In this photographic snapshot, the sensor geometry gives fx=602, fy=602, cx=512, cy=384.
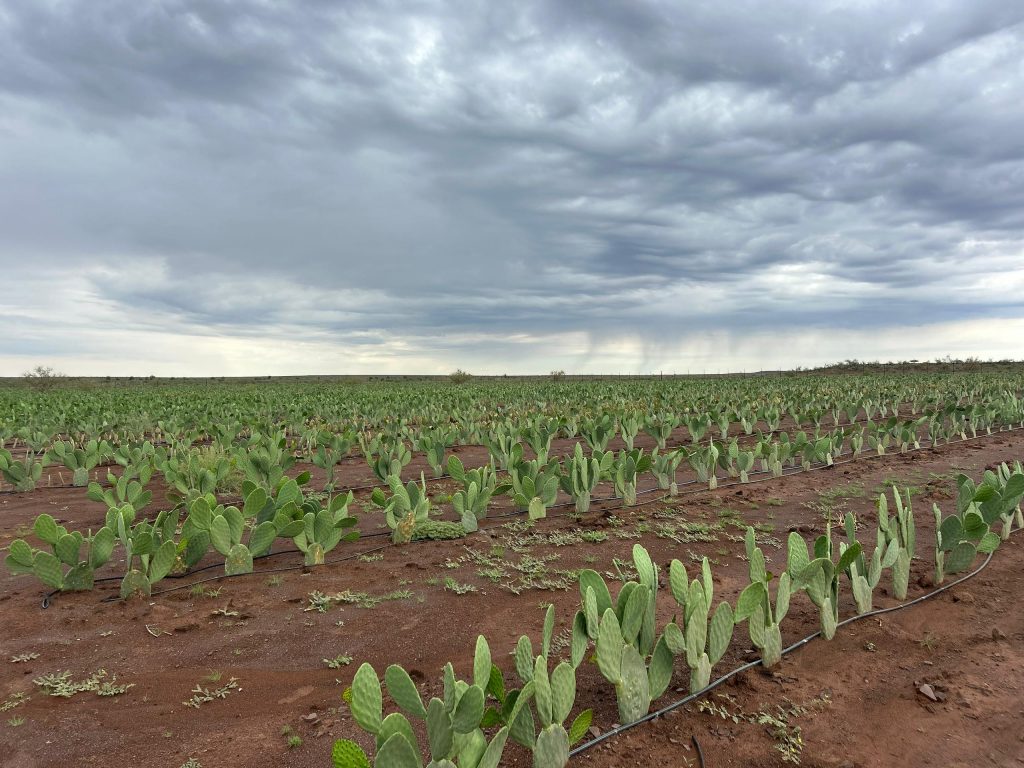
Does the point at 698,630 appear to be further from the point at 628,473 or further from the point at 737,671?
the point at 628,473

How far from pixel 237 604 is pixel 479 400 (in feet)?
62.6

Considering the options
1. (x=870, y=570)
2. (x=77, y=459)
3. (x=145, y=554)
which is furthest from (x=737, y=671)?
(x=77, y=459)

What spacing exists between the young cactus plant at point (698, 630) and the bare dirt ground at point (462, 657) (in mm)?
177

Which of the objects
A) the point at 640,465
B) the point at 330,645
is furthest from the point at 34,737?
the point at 640,465

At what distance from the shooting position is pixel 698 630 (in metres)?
2.84

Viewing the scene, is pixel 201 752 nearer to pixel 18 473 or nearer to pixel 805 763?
pixel 805 763

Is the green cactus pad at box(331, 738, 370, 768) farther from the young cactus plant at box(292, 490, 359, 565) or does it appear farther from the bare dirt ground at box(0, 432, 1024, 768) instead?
the young cactus plant at box(292, 490, 359, 565)

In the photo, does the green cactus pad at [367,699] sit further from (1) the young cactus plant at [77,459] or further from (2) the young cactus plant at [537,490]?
(1) the young cactus plant at [77,459]

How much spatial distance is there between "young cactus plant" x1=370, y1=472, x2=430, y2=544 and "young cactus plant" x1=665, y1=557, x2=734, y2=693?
3050 millimetres

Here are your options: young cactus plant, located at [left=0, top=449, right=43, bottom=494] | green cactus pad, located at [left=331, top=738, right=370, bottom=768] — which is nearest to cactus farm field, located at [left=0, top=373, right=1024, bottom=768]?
green cactus pad, located at [left=331, top=738, right=370, bottom=768]

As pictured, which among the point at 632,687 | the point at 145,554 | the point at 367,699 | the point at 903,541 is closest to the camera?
the point at 367,699

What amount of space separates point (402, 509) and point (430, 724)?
368 centimetres

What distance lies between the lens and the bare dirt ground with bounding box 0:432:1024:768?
263 centimetres

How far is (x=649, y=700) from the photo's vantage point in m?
2.74
